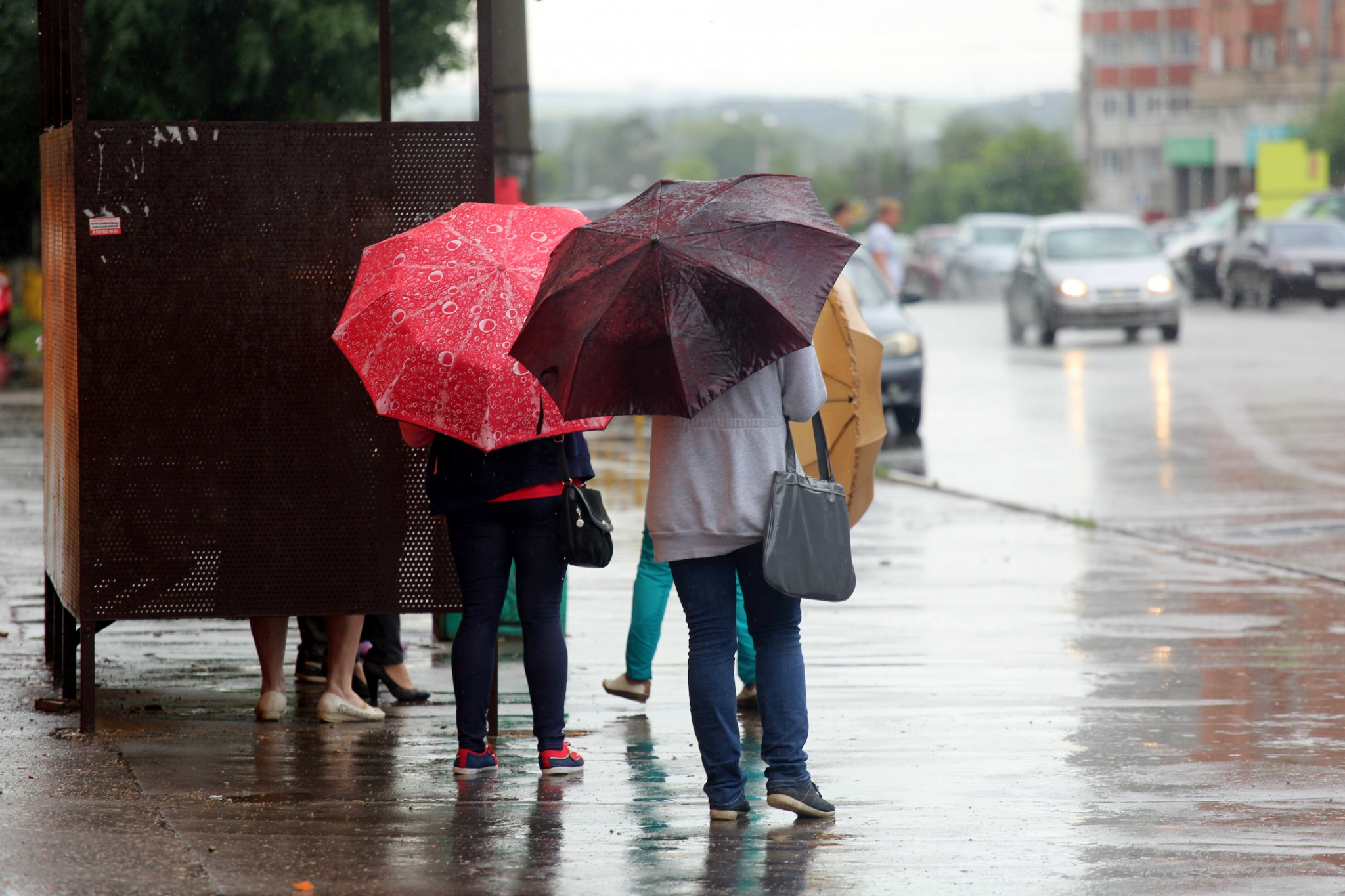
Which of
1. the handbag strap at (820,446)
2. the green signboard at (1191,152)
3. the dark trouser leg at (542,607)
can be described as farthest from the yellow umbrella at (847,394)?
the green signboard at (1191,152)

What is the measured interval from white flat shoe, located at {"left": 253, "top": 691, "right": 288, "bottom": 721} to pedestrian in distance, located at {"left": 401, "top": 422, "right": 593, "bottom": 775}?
0.96m

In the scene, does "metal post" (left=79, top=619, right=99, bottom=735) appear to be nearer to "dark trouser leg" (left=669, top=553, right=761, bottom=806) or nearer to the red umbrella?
the red umbrella

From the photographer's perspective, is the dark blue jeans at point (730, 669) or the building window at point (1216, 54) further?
the building window at point (1216, 54)

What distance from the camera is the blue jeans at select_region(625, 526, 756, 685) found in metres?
6.54

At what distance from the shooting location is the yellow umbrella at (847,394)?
6141 millimetres

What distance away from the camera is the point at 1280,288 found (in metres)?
33.8

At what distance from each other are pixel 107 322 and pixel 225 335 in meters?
0.39

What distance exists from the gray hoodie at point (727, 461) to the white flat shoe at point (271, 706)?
2008mm

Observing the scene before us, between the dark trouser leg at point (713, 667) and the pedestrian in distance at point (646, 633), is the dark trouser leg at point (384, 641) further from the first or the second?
the dark trouser leg at point (713, 667)

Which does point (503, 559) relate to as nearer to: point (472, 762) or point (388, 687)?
point (472, 762)

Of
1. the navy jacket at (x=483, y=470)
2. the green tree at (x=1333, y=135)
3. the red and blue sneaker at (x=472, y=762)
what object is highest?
the green tree at (x=1333, y=135)

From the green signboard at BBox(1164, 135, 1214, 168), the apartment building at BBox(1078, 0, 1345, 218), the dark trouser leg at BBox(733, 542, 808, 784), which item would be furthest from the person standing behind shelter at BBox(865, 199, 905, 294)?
the green signboard at BBox(1164, 135, 1214, 168)

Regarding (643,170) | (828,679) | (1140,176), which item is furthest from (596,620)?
(643,170)

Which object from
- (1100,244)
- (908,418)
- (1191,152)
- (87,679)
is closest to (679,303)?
(87,679)
